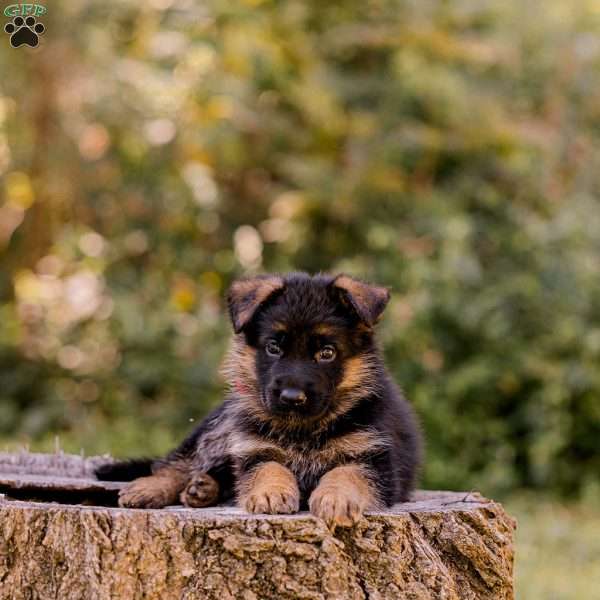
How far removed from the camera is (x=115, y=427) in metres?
9.73

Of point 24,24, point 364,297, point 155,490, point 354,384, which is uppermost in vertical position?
point 364,297

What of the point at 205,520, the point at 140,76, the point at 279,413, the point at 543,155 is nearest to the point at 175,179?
the point at 140,76

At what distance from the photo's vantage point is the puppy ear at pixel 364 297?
424cm

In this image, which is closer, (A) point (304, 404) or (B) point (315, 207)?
(A) point (304, 404)

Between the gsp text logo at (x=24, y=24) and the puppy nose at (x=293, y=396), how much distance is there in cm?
434

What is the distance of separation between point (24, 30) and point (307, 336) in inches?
203

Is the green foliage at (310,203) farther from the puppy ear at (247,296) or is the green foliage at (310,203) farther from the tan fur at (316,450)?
the tan fur at (316,450)

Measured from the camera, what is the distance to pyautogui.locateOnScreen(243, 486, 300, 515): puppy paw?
3.69 metres

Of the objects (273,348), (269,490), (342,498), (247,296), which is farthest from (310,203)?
(342,498)

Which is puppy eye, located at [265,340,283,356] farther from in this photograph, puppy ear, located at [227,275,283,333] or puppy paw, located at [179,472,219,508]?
puppy paw, located at [179,472,219,508]

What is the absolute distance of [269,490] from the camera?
378 centimetres

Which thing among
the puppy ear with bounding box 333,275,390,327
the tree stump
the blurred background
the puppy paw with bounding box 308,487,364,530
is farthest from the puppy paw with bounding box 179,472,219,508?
the blurred background

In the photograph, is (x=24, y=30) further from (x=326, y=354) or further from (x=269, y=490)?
(x=269, y=490)

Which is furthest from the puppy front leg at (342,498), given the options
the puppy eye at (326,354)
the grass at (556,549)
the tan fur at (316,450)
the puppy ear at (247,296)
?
the grass at (556,549)
